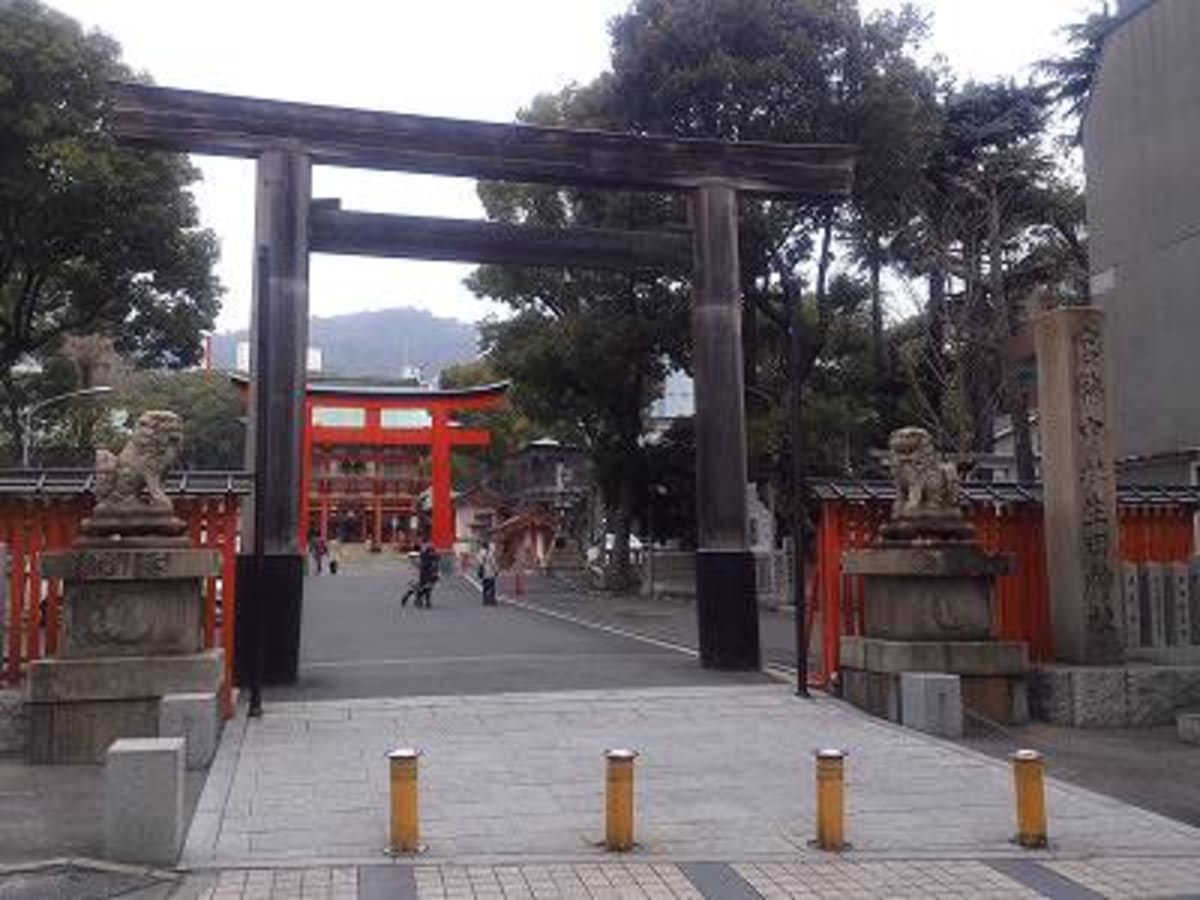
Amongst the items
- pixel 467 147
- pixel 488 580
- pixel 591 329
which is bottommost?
pixel 488 580

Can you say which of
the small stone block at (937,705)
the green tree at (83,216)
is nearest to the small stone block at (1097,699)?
the small stone block at (937,705)

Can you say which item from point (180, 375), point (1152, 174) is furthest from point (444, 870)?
point (180, 375)

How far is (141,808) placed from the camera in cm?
773

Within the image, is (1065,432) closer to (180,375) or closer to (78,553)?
(78,553)

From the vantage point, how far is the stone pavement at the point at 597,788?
8.36m

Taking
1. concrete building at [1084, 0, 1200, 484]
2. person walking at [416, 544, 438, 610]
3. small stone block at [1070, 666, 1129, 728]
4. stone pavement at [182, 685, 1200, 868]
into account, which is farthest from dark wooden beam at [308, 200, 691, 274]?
person walking at [416, 544, 438, 610]

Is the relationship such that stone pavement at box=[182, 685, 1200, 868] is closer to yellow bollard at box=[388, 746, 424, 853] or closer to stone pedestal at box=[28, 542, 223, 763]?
→ yellow bollard at box=[388, 746, 424, 853]

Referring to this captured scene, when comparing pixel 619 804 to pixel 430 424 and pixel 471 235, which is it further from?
pixel 430 424

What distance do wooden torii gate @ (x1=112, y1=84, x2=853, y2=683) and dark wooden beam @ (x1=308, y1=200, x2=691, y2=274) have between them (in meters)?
0.02

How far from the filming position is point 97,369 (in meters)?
51.9

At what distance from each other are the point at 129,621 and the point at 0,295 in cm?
1939

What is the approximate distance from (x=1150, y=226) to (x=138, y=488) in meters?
18.7

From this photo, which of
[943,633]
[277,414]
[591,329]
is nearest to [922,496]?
[943,633]

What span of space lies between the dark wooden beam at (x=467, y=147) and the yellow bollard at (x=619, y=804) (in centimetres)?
1052
